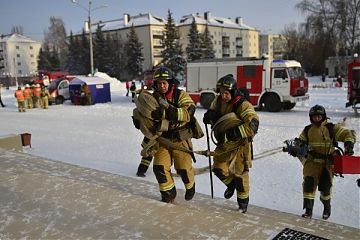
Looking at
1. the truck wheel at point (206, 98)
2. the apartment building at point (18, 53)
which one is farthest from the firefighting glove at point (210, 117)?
the apartment building at point (18, 53)

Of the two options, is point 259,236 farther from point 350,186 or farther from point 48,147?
point 48,147

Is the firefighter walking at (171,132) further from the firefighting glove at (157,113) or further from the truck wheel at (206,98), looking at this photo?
the truck wheel at (206,98)

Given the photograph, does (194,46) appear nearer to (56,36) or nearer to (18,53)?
(56,36)

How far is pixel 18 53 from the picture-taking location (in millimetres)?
103562

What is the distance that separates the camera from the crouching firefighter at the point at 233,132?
169 inches

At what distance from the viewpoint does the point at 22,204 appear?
4.76m

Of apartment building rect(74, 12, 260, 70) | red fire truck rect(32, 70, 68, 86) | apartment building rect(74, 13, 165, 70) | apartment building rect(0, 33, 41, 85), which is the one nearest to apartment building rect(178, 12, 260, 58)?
apartment building rect(74, 12, 260, 70)

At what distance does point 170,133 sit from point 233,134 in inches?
30.6

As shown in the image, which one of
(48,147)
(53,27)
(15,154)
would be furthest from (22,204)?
(53,27)

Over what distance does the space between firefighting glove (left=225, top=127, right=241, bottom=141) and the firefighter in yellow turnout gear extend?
493 mm

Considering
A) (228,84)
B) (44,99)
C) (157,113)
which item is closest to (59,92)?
(44,99)

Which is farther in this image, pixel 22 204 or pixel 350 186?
pixel 350 186

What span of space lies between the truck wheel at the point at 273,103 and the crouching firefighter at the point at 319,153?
1329cm

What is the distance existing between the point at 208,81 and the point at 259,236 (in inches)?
651
